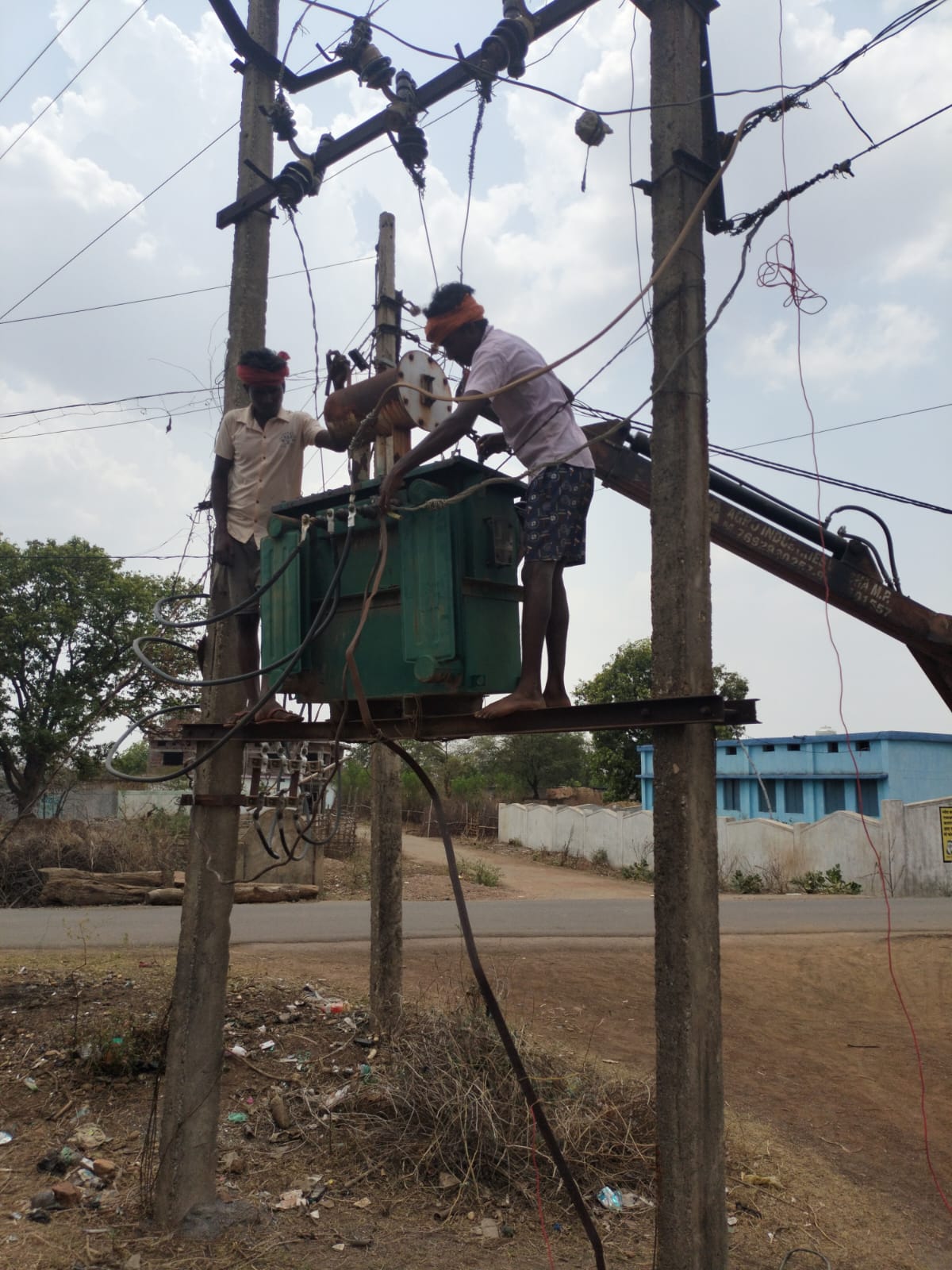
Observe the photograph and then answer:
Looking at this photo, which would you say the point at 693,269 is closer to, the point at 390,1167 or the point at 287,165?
the point at 287,165

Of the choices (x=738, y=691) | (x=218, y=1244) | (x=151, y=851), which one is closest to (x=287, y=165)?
(x=218, y=1244)

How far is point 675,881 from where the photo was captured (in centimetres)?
315

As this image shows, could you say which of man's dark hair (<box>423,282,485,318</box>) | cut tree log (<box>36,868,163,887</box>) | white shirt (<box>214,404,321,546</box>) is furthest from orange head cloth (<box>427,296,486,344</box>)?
cut tree log (<box>36,868,163,887</box>)

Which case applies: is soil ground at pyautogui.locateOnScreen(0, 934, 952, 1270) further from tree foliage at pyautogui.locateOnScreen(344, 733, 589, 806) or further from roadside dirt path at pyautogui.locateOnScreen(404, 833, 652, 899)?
tree foliage at pyautogui.locateOnScreen(344, 733, 589, 806)

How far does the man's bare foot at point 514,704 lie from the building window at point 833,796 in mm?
23885

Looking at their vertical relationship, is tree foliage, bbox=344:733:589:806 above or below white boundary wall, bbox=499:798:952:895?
above

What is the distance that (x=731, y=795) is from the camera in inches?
1113

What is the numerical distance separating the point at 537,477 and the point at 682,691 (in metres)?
0.93

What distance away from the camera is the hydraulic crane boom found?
7.97m

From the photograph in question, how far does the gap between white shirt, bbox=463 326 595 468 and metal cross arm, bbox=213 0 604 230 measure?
6.51 feet

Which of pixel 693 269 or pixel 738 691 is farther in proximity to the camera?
pixel 738 691

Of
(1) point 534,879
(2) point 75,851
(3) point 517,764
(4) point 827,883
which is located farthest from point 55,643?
(3) point 517,764

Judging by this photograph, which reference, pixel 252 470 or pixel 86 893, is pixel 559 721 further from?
pixel 86 893

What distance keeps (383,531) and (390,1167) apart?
3.42m
